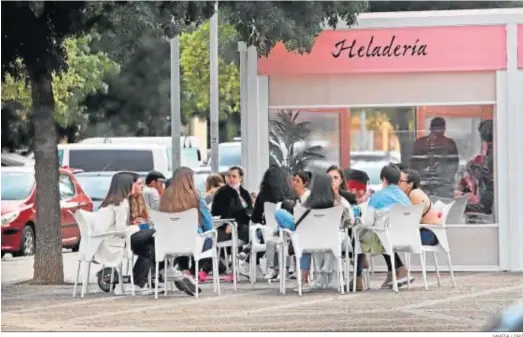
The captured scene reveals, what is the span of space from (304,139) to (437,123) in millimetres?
1732

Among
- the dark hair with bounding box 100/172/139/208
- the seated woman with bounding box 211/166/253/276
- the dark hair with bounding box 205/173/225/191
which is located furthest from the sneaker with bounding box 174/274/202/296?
the dark hair with bounding box 205/173/225/191

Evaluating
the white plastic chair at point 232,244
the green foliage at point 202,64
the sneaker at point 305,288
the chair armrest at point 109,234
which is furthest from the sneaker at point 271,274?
the green foliage at point 202,64

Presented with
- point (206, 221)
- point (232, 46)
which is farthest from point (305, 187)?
point (232, 46)

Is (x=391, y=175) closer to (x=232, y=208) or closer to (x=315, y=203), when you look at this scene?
(x=315, y=203)

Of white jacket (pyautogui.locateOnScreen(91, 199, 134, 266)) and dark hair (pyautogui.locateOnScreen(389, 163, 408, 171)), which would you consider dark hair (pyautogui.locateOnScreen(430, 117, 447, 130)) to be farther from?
white jacket (pyautogui.locateOnScreen(91, 199, 134, 266))

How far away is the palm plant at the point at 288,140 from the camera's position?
663 inches

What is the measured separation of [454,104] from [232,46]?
895 centimetres

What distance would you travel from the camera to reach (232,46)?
2492 cm

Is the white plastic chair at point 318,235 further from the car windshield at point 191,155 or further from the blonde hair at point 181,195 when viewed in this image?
the car windshield at point 191,155

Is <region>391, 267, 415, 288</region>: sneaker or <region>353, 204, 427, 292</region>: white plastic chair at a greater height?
<region>353, 204, 427, 292</region>: white plastic chair

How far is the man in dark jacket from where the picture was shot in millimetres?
16797

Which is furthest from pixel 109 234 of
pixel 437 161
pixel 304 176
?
pixel 437 161

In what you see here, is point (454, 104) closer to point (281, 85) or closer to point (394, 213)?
point (281, 85)

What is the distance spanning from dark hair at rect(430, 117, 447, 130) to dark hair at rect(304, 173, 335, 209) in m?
3.36
